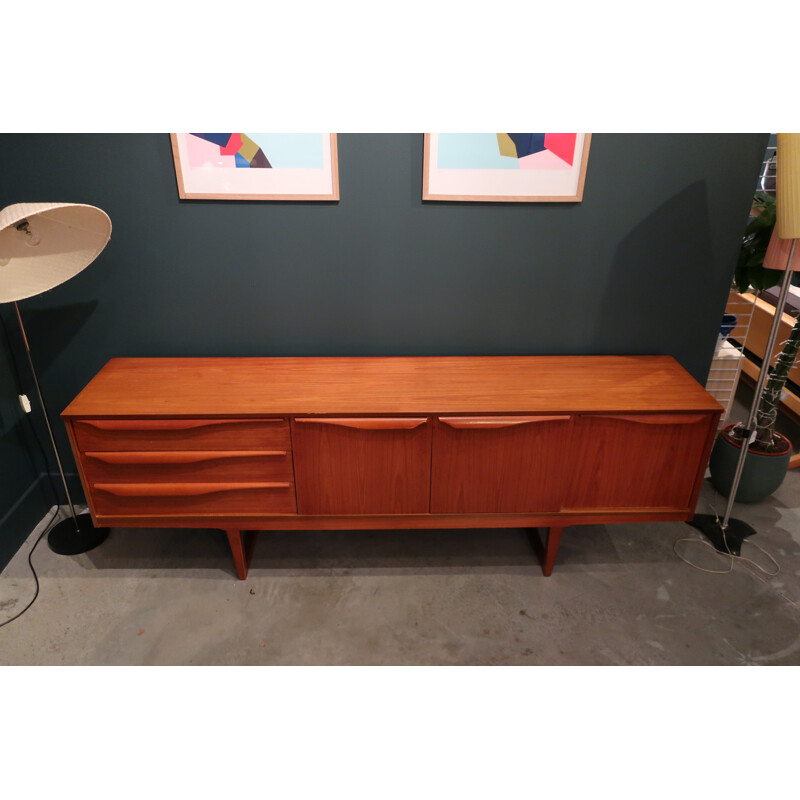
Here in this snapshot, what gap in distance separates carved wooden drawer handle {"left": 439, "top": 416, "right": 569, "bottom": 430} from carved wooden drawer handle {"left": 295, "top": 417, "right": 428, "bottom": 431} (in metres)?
0.09

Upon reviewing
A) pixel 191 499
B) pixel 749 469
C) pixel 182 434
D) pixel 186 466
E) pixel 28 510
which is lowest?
pixel 28 510

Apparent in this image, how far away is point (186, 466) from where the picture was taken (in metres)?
2.07

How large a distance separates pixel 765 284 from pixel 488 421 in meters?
1.51

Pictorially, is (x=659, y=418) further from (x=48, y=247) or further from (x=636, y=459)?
(x=48, y=247)

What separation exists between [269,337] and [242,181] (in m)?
0.62

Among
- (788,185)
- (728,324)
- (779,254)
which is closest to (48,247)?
(788,185)

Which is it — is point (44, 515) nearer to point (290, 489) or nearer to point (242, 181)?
point (290, 489)

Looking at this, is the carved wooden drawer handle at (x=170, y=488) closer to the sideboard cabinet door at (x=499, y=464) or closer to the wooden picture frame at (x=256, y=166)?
the sideboard cabinet door at (x=499, y=464)

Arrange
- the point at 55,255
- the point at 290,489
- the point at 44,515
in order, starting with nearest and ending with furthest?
1. the point at 55,255
2. the point at 290,489
3. the point at 44,515

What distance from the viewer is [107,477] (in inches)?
82.1

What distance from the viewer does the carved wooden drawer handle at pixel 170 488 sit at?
2.09 m

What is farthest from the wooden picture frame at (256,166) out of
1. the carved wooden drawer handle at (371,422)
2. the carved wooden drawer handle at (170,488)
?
the carved wooden drawer handle at (170,488)

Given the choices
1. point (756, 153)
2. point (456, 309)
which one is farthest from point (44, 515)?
point (756, 153)

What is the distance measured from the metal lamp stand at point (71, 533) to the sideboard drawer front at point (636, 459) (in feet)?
6.61
